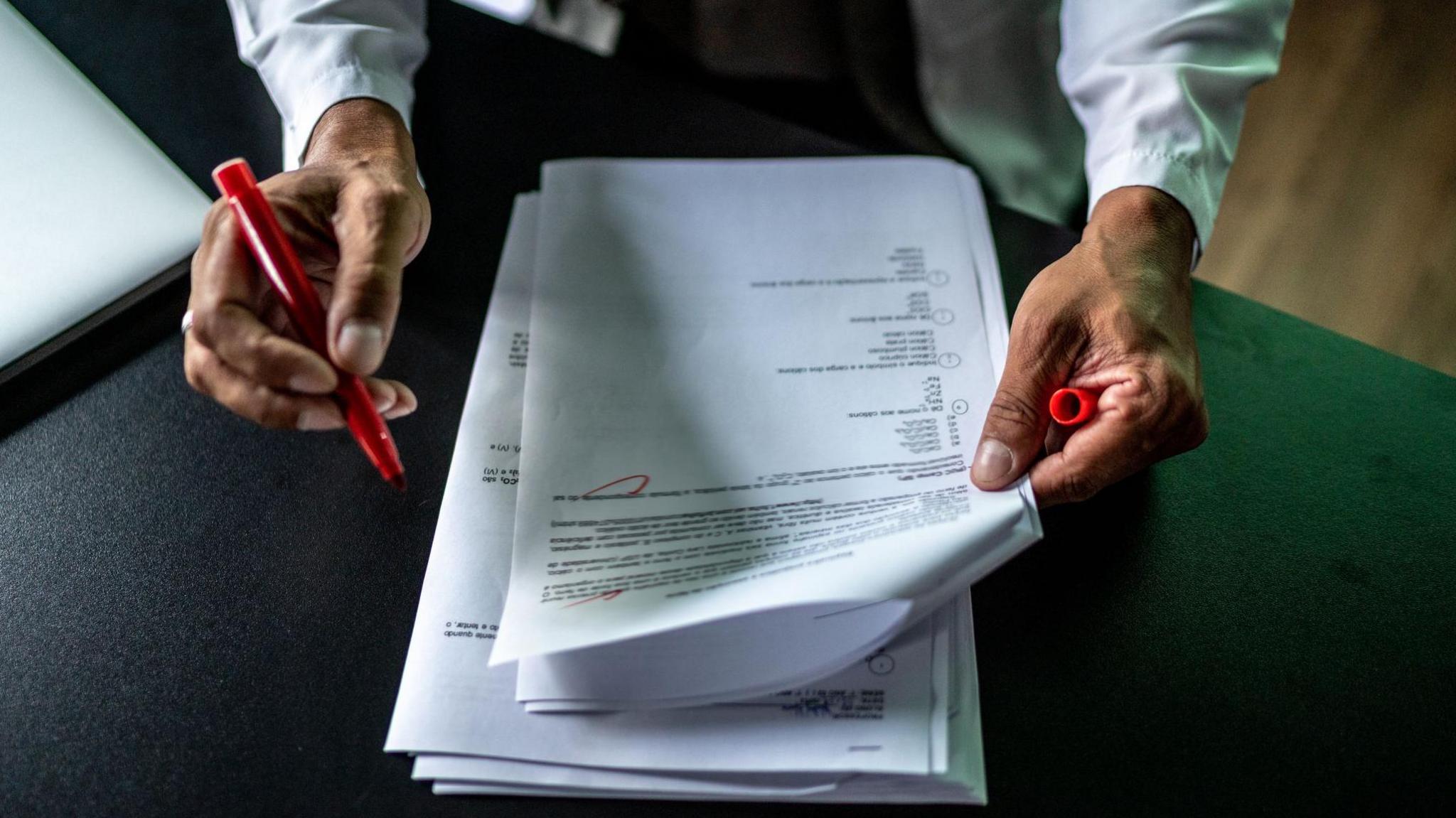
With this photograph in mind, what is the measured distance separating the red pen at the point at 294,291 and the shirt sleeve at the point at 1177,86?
0.55 meters

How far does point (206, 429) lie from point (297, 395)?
162 mm

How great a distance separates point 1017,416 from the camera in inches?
21.9

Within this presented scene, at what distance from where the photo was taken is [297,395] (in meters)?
0.52

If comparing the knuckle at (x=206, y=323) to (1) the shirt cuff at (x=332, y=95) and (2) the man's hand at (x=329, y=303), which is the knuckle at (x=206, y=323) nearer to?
(2) the man's hand at (x=329, y=303)

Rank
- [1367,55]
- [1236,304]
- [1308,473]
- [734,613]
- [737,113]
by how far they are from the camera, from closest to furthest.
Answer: [734,613] → [1308,473] → [1236,304] → [737,113] → [1367,55]

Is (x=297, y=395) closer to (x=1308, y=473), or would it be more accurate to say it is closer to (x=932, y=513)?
(x=932, y=513)

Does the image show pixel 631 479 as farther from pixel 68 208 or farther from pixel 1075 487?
pixel 68 208

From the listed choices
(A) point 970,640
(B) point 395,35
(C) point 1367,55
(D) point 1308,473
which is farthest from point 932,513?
(C) point 1367,55

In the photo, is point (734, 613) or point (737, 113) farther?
point (737, 113)

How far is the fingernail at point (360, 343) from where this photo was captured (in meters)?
0.50

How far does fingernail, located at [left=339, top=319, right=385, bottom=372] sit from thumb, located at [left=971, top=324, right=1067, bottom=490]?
1.16 ft

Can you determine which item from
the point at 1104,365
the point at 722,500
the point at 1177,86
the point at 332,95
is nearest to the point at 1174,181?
the point at 1177,86

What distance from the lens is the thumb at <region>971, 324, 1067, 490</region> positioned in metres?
0.54

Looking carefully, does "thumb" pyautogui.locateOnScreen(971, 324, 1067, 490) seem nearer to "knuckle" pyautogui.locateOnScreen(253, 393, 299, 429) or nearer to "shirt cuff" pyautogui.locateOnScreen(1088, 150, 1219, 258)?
"shirt cuff" pyautogui.locateOnScreen(1088, 150, 1219, 258)
